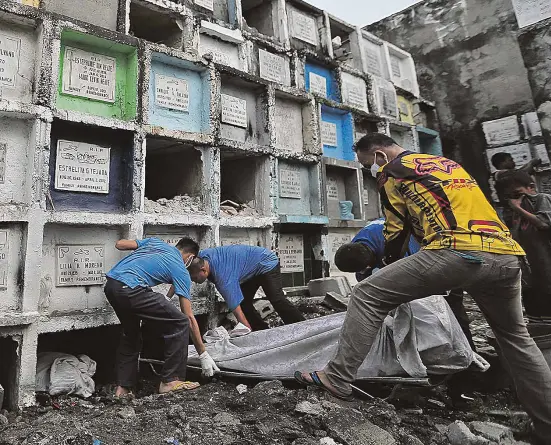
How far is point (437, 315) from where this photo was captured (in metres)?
2.64

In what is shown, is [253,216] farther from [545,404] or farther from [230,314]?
[545,404]

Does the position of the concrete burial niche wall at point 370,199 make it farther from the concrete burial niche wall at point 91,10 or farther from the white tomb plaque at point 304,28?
the concrete burial niche wall at point 91,10

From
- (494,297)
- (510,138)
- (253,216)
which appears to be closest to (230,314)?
(253,216)

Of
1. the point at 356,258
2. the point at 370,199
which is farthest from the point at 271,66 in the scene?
the point at 356,258

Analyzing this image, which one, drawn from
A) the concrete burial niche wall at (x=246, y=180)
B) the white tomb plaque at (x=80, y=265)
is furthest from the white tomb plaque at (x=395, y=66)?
the white tomb plaque at (x=80, y=265)

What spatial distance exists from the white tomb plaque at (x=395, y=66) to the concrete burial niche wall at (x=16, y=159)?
7045mm

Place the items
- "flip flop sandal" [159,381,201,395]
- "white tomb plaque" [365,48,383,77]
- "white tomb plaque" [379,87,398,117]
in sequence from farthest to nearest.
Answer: "white tomb plaque" [365,48,383,77]
"white tomb plaque" [379,87,398,117]
"flip flop sandal" [159,381,201,395]

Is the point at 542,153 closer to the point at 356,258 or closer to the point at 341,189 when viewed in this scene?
the point at 341,189

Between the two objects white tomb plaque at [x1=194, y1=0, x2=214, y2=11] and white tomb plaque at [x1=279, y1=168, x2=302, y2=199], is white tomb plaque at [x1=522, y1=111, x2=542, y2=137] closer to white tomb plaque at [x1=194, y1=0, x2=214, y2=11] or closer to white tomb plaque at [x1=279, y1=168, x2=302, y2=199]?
white tomb plaque at [x1=279, y1=168, x2=302, y2=199]

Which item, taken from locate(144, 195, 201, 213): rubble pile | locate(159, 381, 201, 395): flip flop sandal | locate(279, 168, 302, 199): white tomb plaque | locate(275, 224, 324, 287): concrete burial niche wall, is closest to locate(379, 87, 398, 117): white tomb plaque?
locate(279, 168, 302, 199): white tomb plaque

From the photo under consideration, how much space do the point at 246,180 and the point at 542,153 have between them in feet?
18.8

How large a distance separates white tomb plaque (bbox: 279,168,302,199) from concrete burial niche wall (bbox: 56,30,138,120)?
204cm

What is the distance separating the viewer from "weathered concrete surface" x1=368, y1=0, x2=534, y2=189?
28.0 feet

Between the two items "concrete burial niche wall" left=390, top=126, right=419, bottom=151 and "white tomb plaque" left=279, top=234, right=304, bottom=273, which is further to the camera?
"concrete burial niche wall" left=390, top=126, right=419, bottom=151
